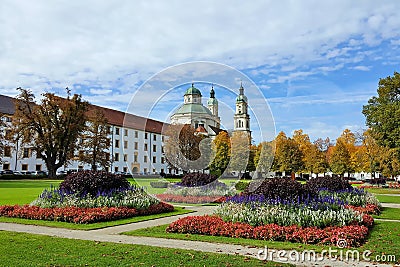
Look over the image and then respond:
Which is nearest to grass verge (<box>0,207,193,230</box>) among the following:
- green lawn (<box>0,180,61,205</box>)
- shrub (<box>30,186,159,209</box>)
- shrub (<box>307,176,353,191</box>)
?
shrub (<box>30,186,159,209</box>)

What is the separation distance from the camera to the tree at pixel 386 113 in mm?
30703

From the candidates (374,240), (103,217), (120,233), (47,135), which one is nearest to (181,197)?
(103,217)

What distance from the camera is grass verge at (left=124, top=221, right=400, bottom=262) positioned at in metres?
8.03

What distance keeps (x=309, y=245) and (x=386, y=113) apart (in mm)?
25766

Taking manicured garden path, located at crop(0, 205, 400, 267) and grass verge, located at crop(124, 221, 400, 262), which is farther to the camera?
grass verge, located at crop(124, 221, 400, 262)

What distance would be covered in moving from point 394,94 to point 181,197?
76.1 feet

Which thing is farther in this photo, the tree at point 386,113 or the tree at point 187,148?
the tree at point 187,148

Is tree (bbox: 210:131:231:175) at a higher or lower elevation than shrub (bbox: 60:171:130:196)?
higher

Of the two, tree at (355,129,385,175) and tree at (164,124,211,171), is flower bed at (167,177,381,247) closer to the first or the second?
tree at (164,124,211,171)

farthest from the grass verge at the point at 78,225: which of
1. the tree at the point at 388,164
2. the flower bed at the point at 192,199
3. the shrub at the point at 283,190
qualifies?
the tree at the point at 388,164

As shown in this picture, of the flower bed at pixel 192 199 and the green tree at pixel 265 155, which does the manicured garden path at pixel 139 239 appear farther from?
the green tree at pixel 265 155

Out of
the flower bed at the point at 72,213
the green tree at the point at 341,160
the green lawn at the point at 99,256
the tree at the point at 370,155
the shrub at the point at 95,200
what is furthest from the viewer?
the green tree at the point at 341,160

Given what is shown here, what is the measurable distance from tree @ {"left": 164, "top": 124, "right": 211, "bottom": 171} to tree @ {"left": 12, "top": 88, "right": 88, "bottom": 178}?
43.6 feet

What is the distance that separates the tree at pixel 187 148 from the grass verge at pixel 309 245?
97.4ft
